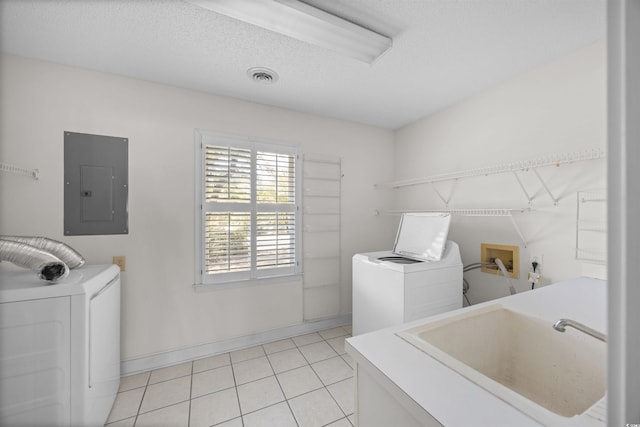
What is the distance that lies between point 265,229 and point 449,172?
1.94 m

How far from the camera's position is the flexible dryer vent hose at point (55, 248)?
1.41 metres

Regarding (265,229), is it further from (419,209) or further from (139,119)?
(419,209)

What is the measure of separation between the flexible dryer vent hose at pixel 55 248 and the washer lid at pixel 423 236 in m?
2.46

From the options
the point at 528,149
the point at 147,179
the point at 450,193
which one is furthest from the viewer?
the point at 450,193

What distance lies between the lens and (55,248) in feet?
4.83

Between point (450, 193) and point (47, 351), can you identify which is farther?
point (450, 193)

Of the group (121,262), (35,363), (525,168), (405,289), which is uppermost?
(525,168)

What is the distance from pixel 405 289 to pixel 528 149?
1.45 meters

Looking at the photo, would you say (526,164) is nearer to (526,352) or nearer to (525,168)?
(525,168)

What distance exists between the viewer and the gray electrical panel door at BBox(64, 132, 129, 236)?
1.82 meters

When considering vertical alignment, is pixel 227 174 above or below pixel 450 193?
above

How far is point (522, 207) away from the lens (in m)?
1.94

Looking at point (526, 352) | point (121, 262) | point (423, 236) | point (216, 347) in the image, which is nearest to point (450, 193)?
point (423, 236)

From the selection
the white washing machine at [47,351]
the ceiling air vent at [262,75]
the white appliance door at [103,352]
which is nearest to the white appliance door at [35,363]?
the white washing machine at [47,351]
